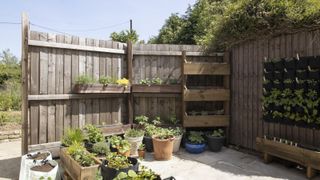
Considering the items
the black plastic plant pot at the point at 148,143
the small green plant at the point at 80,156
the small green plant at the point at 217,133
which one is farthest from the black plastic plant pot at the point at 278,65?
the small green plant at the point at 80,156

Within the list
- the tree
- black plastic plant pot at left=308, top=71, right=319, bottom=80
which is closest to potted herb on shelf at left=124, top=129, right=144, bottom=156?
black plastic plant pot at left=308, top=71, right=319, bottom=80

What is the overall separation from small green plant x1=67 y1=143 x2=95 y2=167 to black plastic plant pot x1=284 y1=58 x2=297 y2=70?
11.5 ft

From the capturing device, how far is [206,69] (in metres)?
5.79

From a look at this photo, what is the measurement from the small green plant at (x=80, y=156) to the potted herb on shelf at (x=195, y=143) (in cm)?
235

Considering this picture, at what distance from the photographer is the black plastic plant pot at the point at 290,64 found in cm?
440

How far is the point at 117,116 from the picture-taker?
5.70 metres

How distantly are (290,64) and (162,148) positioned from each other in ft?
8.88

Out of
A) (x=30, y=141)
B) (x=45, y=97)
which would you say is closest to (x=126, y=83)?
(x=45, y=97)

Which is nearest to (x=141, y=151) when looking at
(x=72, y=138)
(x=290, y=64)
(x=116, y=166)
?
(x=72, y=138)

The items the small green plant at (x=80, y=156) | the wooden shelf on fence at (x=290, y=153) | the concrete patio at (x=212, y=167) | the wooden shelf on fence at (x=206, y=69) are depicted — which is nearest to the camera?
the small green plant at (x=80, y=156)

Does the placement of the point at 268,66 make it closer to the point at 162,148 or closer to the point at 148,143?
the point at 162,148

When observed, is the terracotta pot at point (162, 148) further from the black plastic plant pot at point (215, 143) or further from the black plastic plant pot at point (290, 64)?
the black plastic plant pot at point (290, 64)

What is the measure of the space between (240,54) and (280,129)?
179 centimetres

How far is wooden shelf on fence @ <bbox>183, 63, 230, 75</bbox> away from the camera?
572 centimetres
